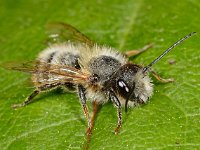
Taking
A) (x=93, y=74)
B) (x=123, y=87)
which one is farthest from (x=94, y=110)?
(x=123, y=87)

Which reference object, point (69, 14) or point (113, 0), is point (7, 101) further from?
point (113, 0)

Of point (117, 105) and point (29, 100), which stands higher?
point (117, 105)

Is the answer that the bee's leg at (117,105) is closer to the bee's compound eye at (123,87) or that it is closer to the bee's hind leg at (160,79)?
the bee's compound eye at (123,87)

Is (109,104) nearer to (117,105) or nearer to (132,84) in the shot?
(117,105)

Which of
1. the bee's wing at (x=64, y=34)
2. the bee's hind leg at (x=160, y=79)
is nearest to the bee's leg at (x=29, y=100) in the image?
the bee's wing at (x=64, y=34)

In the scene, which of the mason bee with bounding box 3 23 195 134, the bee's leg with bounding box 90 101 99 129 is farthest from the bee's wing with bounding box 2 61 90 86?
the bee's leg with bounding box 90 101 99 129

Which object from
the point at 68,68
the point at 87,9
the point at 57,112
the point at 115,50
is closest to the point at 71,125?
the point at 57,112
